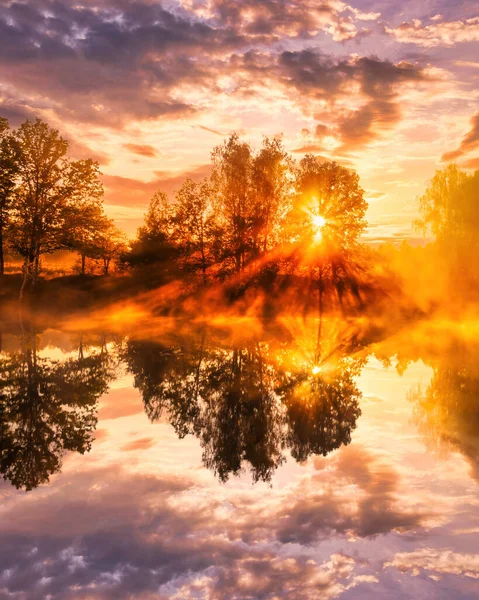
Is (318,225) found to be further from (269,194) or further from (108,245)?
(108,245)

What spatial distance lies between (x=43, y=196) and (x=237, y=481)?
41011 millimetres

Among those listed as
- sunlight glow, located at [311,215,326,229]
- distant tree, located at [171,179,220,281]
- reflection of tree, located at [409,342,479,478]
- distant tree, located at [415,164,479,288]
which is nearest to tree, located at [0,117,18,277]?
distant tree, located at [171,179,220,281]

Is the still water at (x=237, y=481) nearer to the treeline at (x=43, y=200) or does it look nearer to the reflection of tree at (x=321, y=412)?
the reflection of tree at (x=321, y=412)

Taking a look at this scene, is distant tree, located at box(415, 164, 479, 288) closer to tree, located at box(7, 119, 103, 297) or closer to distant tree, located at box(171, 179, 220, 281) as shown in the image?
distant tree, located at box(171, 179, 220, 281)

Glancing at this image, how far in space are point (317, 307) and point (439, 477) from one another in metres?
34.9

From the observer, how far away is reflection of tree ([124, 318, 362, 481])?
33.3ft

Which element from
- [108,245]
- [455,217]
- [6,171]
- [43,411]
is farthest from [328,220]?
[108,245]

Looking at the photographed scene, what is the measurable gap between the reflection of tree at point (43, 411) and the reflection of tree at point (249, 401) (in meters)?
1.71

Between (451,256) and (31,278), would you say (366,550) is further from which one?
(451,256)

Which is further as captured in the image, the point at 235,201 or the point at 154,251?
the point at 154,251

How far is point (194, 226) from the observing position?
53.5 meters

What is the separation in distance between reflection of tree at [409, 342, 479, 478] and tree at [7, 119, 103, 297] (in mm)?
36055

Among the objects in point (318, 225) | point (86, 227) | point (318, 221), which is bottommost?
point (86, 227)

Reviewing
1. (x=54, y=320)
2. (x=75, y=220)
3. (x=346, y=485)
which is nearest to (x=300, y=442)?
(x=346, y=485)
